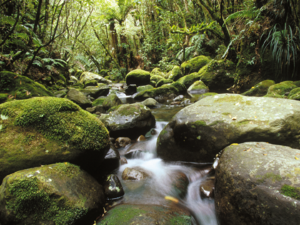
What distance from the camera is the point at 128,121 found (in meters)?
4.29

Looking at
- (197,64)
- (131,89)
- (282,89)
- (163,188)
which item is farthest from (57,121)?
(197,64)

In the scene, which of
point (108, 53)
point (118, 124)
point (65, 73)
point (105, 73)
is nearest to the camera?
point (118, 124)

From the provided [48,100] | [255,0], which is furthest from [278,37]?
[48,100]

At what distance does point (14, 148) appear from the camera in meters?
1.86

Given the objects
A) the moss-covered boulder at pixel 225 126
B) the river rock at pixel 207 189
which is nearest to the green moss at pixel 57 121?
the moss-covered boulder at pixel 225 126

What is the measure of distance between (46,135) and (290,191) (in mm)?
2633

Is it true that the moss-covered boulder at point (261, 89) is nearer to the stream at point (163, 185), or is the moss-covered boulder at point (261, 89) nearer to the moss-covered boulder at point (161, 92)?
the moss-covered boulder at point (161, 92)

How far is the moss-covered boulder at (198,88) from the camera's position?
27.9ft

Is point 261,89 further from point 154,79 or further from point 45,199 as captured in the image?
point 154,79

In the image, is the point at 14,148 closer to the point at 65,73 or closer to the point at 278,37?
the point at 278,37

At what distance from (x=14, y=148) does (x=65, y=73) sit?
10.7m

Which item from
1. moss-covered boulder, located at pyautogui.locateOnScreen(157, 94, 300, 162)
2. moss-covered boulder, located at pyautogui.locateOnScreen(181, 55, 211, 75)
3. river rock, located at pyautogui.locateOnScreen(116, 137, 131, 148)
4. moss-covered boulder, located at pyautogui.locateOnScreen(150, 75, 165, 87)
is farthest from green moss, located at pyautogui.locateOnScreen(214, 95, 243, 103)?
moss-covered boulder, located at pyautogui.locateOnScreen(150, 75, 165, 87)

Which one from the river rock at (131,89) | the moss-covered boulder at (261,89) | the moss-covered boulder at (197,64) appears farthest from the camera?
the river rock at (131,89)

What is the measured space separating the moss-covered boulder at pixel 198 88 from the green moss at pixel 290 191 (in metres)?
7.52
